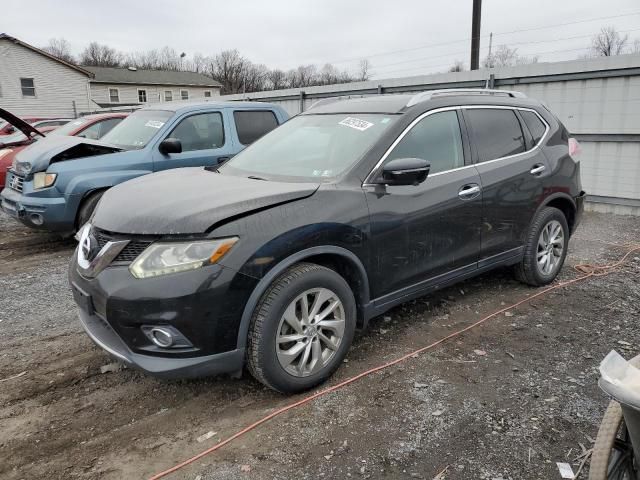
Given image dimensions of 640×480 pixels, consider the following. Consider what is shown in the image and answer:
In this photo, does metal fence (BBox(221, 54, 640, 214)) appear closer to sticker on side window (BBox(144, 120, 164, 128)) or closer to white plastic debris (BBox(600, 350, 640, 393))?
sticker on side window (BBox(144, 120, 164, 128))

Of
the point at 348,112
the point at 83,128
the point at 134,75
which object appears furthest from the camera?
the point at 134,75

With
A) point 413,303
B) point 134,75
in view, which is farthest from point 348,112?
point 134,75

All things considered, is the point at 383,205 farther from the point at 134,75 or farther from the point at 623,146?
the point at 134,75

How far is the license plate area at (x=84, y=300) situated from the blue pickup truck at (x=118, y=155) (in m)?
3.42

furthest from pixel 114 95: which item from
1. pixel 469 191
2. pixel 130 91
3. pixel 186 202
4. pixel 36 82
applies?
pixel 186 202

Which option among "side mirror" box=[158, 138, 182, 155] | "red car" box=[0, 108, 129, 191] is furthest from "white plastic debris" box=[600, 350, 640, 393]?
"red car" box=[0, 108, 129, 191]

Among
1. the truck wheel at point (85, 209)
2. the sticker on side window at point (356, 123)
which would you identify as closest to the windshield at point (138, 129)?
the truck wheel at point (85, 209)

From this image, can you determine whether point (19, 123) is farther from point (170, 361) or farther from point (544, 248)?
point (544, 248)

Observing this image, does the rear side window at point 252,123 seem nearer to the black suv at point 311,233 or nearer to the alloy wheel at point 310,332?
the black suv at point 311,233

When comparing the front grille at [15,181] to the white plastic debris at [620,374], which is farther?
the front grille at [15,181]

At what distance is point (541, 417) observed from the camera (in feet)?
9.33

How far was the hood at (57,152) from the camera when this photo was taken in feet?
20.1

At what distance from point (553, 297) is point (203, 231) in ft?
11.7

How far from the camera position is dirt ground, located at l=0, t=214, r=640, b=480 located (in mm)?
2500
